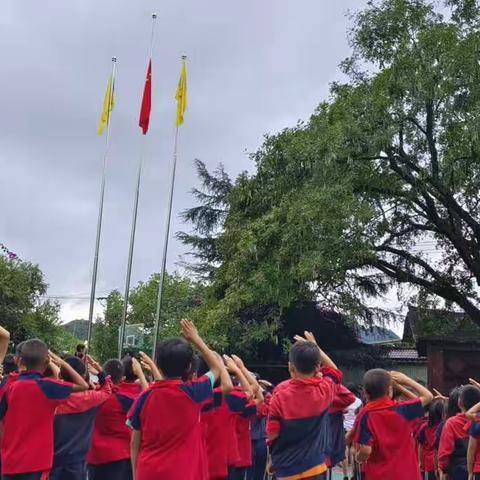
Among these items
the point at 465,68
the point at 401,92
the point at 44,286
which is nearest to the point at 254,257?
the point at 401,92

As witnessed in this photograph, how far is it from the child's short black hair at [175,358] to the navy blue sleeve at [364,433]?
5.75 ft

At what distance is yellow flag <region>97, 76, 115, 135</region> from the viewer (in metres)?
22.4

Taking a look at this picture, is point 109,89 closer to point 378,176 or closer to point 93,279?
point 93,279

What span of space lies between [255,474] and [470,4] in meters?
15.1

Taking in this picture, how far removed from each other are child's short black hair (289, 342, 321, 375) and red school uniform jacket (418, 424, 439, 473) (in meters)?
4.14

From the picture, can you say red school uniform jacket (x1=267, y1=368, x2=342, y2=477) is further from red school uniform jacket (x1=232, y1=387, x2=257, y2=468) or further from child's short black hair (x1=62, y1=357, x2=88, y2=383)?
red school uniform jacket (x1=232, y1=387, x2=257, y2=468)

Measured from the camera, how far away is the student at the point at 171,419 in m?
4.84

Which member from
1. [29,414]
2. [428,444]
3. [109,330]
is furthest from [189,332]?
[109,330]

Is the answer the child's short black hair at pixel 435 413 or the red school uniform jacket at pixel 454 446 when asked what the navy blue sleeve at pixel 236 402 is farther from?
the child's short black hair at pixel 435 413

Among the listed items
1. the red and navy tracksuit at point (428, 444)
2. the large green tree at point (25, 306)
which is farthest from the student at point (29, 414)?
the large green tree at point (25, 306)

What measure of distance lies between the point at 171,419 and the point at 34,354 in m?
1.50

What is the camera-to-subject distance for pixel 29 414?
586 centimetres

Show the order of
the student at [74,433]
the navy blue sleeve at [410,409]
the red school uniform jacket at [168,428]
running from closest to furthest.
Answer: the red school uniform jacket at [168,428]
the navy blue sleeve at [410,409]
the student at [74,433]

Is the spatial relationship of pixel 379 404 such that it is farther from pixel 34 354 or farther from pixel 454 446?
pixel 34 354
